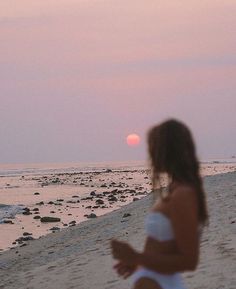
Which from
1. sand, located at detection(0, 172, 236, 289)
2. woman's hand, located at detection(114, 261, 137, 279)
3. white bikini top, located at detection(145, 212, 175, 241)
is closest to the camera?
white bikini top, located at detection(145, 212, 175, 241)

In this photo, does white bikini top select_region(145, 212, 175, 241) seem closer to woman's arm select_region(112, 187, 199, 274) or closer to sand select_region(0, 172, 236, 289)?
woman's arm select_region(112, 187, 199, 274)

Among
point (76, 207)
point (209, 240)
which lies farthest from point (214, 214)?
point (76, 207)

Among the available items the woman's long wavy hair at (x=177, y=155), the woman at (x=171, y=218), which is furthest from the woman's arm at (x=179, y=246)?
the woman's long wavy hair at (x=177, y=155)

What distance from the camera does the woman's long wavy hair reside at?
12.7ft

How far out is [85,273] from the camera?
1178 centimetres

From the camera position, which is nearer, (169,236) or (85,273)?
(169,236)

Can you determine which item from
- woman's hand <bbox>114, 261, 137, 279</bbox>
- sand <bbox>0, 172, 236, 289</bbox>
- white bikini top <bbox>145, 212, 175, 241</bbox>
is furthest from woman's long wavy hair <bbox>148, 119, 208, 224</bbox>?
sand <bbox>0, 172, 236, 289</bbox>

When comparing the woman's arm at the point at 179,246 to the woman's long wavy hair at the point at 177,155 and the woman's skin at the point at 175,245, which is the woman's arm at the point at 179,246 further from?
the woman's long wavy hair at the point at 177,155

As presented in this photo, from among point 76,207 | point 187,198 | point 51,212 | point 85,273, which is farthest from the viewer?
point 76,207

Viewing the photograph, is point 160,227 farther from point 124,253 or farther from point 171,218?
point 124,253

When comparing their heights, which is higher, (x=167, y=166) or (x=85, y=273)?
(x=167, y=166)

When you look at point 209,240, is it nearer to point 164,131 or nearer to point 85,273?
point 85,273

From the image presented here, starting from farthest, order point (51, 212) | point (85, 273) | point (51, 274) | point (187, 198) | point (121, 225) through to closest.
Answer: point (51, 212)
point (121, 225)
point (51, 274)
point (85, 273)
point (187, 198)

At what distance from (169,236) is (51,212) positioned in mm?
31698
